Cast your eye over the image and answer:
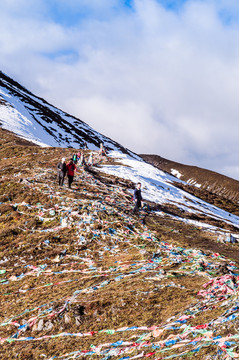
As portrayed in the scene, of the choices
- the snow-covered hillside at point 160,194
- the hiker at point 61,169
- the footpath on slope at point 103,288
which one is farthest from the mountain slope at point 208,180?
the footpath on slope at point 103,288

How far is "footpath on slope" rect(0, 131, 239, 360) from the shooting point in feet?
18.6

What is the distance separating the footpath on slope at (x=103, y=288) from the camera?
567cm

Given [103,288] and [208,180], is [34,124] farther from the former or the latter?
[208,180]

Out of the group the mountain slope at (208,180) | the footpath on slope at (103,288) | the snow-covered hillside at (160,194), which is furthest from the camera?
the mountain slope at (208,180)

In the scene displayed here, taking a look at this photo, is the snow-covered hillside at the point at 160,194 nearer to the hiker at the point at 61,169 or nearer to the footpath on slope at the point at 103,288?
the hiker at the point at 61,169

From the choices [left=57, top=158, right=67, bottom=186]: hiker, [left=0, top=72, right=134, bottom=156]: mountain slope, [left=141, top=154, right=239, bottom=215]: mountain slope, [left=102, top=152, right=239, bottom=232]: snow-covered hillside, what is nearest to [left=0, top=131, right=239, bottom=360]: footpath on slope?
[left=57, top=158, right=67, bottom=186]: hiker

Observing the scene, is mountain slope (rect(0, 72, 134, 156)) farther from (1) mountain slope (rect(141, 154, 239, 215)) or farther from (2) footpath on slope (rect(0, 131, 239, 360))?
(2) footpath on slope (rect(0, 131, 239, 360))

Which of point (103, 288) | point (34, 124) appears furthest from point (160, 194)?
point (34, 124)

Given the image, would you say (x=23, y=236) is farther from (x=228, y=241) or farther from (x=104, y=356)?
(x=228, y=241)

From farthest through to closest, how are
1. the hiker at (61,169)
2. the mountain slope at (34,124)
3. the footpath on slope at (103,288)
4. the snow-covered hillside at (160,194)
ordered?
the mountain slope at (34,124), the snow-covered hillside at (160,194), the hiker at (61,169), the footpath on slope at (103,288)

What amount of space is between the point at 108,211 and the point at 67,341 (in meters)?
9.62

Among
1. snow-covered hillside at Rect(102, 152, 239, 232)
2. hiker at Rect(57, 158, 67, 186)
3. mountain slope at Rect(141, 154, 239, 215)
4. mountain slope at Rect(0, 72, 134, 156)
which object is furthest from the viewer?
mountain slope at Rect(141, 154, 239, 215)

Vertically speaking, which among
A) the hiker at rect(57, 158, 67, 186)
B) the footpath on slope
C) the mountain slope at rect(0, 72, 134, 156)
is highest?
the mountain slope at rect(0, 72, 134, 156)

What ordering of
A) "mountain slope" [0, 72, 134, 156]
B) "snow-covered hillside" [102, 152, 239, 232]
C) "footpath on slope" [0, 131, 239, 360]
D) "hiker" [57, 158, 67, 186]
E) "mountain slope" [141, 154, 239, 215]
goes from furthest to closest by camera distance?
1. "mountain slope" [141, 154, 239, 215]
2. "mountain slope" [0, 72, 134, 156]
3. "snow-covered hillside" [102, 152, 239, 232]
4. "hiker" [57, 158, 67, 186]
5. "footpath on slope" [0, 131, 239, 360]
